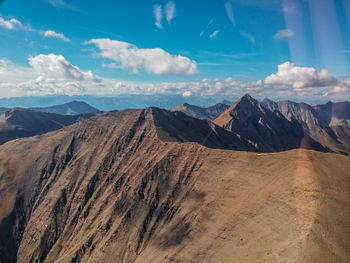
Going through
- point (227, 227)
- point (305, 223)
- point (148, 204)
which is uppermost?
point (305, 223)

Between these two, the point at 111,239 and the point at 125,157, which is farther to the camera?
the point at 125,157

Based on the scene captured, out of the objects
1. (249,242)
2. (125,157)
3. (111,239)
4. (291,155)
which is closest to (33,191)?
(125,157)

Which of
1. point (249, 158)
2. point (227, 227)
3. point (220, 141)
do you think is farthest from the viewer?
point (220, 141)

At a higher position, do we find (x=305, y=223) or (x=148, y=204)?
(x=305, y=223)

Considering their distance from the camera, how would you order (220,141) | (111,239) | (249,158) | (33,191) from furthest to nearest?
(220,141), (33,191), (111,239), (249,158)

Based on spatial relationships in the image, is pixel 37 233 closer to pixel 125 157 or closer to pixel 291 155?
pixel 125 157

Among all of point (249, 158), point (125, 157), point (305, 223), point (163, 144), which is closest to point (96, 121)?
point (125, 157)
